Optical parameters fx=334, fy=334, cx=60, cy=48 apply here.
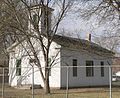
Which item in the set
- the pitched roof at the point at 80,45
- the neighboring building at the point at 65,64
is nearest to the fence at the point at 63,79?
the neighboring building at the point at 65,64

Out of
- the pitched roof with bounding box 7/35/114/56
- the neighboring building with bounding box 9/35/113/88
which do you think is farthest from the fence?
the pitched roof with bounding box 7/35/114/56

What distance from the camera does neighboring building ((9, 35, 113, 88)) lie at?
35250 millimetres

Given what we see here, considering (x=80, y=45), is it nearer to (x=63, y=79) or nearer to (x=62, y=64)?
(x=62, y=64)

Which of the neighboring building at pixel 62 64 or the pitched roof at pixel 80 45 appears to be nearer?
the pitched roof at pixel 80 45

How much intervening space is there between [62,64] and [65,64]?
0.60 meters

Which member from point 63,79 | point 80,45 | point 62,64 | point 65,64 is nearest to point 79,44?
point 80,45

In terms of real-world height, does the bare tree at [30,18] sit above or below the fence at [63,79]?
above

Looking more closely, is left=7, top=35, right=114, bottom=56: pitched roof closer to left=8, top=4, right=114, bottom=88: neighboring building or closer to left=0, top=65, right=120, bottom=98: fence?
left=8, top=4, right=114, bottom=88: neighboring building

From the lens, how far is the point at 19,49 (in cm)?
4031

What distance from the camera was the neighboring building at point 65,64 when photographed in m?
35.2

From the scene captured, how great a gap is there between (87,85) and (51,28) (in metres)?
11.4

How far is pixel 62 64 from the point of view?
35688 millimetres

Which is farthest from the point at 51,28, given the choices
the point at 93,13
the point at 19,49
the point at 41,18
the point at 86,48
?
the point at 19,49

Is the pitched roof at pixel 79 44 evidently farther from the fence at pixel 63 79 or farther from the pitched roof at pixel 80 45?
the fence at pixel 63 79
